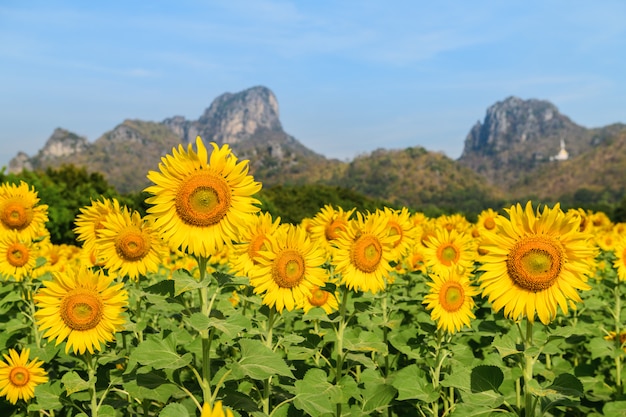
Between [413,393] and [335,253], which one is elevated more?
[335,253]

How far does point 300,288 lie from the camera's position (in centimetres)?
431

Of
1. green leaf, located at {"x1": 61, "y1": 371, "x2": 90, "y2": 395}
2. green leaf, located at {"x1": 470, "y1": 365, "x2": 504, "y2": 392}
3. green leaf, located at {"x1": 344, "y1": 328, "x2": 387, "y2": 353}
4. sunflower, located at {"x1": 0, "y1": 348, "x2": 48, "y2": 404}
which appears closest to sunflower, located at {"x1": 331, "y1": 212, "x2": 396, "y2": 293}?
green leaf, located at {"x1": 344, "y1": 328, "x2": 387, "y2": 353}

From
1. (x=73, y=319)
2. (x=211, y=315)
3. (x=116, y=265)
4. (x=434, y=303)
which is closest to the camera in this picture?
(x=211, y=315)

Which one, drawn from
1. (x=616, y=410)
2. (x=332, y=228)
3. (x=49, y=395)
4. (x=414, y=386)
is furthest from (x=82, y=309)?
(x=616, y=410)

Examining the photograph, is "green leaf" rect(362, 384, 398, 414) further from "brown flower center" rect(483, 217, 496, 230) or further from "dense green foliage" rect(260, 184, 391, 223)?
"dense green foliage" rect(260, 184, 391, 223)

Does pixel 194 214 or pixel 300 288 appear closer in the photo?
pixel 194 214

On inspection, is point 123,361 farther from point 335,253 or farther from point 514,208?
point 514,208

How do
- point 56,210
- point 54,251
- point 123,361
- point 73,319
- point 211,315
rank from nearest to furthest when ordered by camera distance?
point 211,315 < point 73,319 < point 123,361 < point 54,251 < point 56,210

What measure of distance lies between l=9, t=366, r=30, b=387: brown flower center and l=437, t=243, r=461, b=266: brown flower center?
491 centimetres

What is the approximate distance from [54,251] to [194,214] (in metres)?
Answer: 6.41

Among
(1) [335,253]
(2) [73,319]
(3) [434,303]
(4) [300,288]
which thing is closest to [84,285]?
(2) [73,319]

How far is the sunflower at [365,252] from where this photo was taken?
15.9 ft

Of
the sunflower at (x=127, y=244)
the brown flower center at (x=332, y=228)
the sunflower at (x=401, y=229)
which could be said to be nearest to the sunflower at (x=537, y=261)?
the brown flower center at (x=332, y=228)

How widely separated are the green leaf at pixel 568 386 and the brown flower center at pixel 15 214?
5.69 metres
